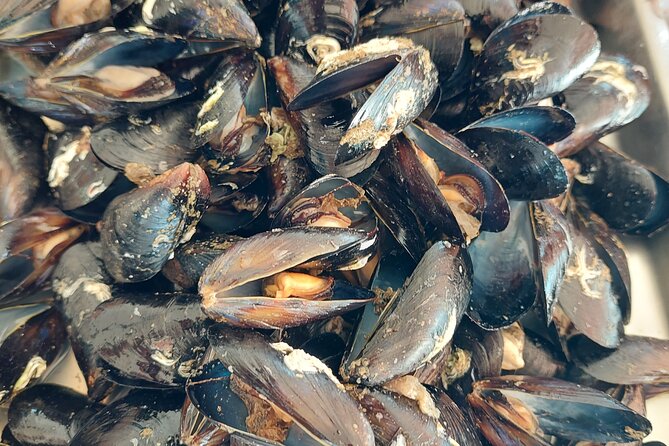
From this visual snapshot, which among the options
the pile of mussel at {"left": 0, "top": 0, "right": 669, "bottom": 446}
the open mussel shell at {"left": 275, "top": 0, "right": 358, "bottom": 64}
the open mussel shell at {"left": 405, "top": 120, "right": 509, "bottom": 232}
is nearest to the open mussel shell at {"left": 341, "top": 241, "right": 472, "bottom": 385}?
the pile of mussel at {"left": 0, "top": 0, "right": 669, "bottom": 446}

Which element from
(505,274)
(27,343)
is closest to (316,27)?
(505,274)

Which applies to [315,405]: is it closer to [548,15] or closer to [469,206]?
[469,206]

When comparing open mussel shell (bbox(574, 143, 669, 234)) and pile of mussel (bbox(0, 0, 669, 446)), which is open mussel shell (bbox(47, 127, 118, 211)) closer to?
pile of mussel (bbox(0, 0, 669, 446))

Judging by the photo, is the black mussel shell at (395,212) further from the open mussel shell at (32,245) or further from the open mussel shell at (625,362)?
the open mussel shell at (32,245)

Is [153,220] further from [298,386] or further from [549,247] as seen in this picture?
[549,247]

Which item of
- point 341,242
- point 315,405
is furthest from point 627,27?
point 315,405

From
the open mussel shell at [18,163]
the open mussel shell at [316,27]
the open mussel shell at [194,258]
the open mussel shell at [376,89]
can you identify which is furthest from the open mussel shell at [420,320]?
the open mussel shell at [18,163]
